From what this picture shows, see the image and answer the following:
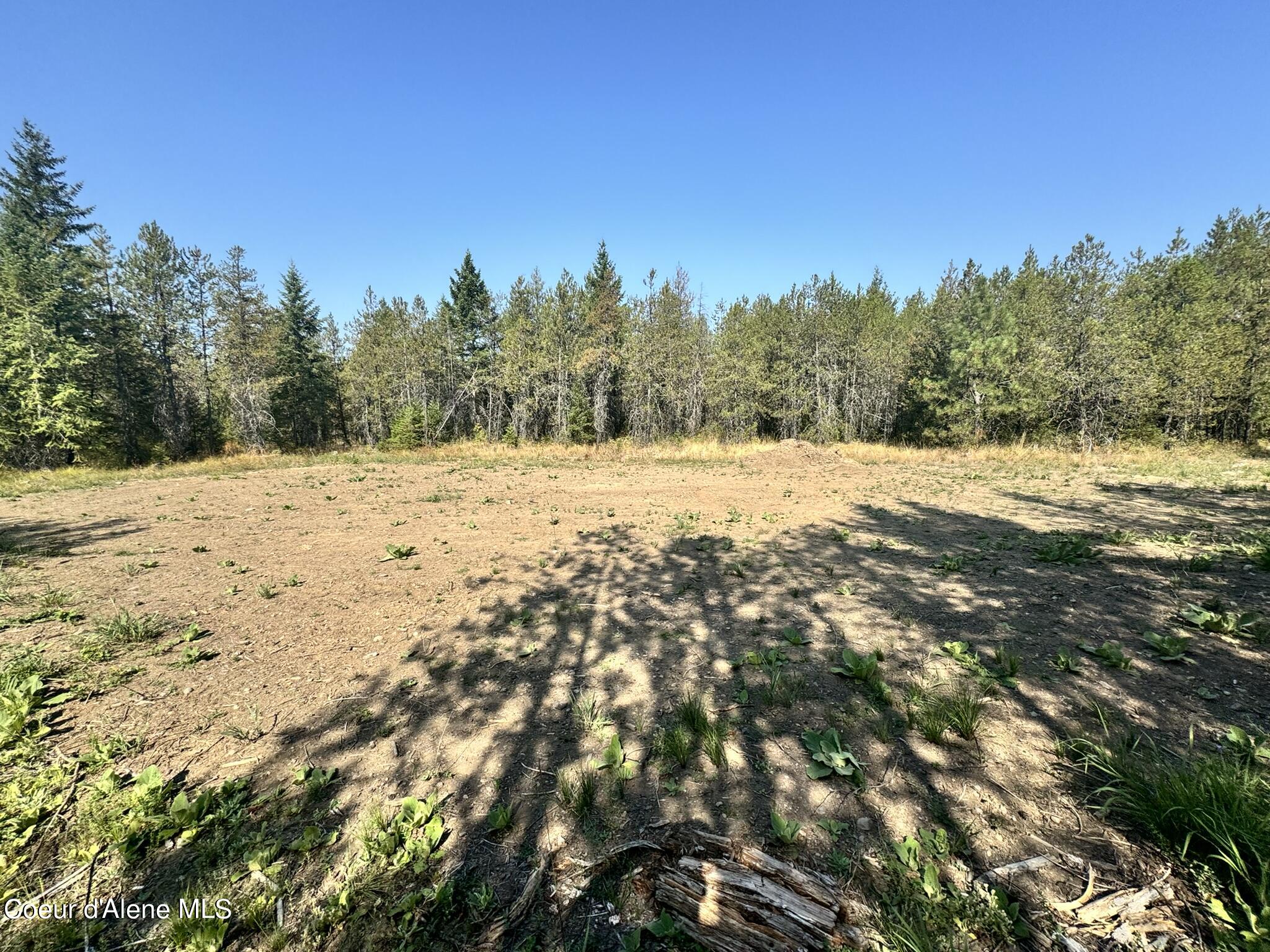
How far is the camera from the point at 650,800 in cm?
250

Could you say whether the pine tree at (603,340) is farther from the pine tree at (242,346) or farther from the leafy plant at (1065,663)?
the leafy plant at (1065,663)

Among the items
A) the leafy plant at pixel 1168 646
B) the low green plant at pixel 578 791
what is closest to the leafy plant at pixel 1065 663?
the leafy plant at pixel 1168 646

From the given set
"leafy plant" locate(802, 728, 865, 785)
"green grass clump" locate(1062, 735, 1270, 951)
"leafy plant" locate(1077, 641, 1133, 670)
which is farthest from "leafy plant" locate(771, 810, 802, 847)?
"leafy plant" locate(1077, 641, 1133, 670)

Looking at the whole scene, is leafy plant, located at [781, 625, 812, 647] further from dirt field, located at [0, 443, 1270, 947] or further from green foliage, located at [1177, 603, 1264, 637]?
green foliage, located at [1177, 603, 1264, 637]

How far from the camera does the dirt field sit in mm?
2396

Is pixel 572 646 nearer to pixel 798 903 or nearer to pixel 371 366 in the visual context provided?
pixel 798 903

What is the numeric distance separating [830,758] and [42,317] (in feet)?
111

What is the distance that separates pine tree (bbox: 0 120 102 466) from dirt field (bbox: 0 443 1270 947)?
58.5 feet

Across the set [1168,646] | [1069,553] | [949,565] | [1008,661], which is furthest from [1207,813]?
[1069,553]

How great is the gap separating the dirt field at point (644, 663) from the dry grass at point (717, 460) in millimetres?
7798

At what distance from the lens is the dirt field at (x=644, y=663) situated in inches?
94.3

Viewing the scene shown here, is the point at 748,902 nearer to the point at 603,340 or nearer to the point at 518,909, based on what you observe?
the point at 518,909

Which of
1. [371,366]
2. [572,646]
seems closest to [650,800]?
[572,646]

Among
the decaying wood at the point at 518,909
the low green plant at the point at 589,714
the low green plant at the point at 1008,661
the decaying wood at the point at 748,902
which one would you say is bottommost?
the decaying wood at the point at 518,909
